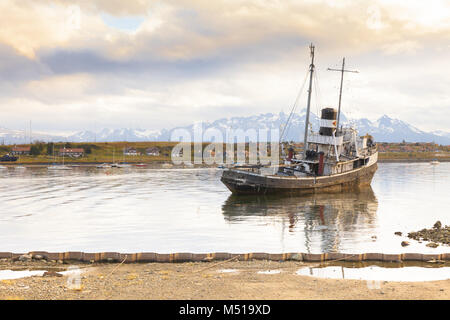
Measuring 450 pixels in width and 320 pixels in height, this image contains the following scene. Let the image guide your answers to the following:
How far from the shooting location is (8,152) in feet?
618

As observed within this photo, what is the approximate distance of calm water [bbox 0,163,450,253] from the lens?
2658 centimetres

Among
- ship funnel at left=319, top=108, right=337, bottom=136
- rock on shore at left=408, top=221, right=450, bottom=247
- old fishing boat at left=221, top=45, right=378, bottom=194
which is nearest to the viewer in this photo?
rock on shore at left=408, top=221, right=450, bottom=247

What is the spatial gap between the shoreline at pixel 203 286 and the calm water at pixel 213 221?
7.07m

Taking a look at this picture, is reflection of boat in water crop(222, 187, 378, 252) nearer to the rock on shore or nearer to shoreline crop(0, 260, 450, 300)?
the rock on shore

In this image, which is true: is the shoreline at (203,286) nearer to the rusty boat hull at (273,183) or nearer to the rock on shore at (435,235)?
the rock on shore at (435,235)

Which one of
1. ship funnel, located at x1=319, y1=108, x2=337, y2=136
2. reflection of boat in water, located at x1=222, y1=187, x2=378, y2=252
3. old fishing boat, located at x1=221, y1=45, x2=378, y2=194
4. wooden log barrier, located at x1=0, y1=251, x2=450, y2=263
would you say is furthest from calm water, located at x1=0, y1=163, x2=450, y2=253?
ship funnel, located at x1=319, y1=108, x2=337, y2=136

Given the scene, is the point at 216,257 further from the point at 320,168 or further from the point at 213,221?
the point at 320,168

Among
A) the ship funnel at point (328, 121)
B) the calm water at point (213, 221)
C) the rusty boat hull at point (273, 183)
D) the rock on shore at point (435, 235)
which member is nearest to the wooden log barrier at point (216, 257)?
the calm water at point (213, 221)

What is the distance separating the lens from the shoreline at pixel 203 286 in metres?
14.2

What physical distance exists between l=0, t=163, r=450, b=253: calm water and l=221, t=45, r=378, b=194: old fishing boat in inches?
65.8

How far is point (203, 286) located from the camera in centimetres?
1542

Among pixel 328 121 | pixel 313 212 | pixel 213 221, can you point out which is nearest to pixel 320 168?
pixel 328 121
